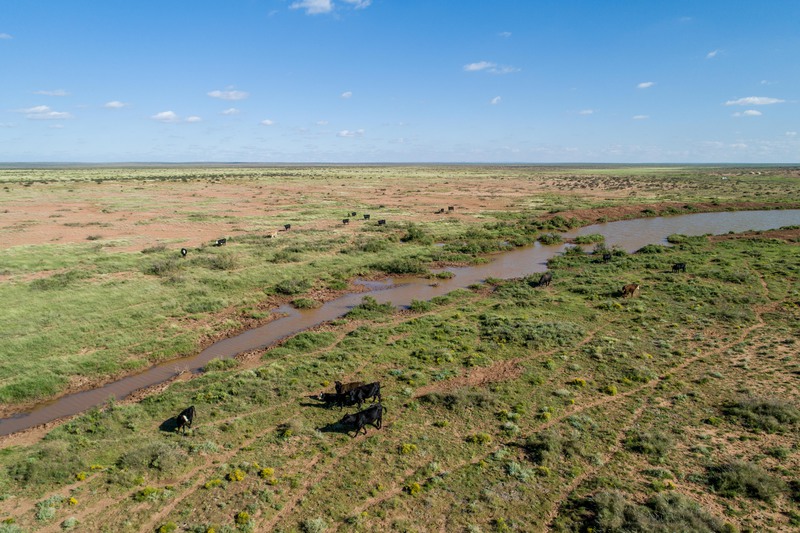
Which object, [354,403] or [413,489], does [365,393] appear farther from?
[413,489]

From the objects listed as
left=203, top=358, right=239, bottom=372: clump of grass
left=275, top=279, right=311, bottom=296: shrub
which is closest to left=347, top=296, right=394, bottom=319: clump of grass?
left=275, top=279, right=311, bottom=296: shrub

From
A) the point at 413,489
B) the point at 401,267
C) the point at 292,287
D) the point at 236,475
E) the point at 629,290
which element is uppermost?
the point at 401,267

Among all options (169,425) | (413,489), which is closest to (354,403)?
(413,489)

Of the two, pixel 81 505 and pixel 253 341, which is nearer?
pixel 81 505

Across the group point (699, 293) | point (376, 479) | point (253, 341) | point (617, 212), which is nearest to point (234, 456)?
point (376, 479)

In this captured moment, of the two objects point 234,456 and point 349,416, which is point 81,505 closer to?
point 234,456
